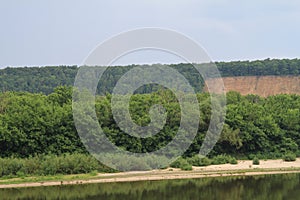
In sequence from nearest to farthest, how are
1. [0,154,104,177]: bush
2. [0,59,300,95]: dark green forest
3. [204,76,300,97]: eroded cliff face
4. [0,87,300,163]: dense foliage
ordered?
[0,154,104,177]: bush → [0,87,300,163]: dense foliage → [0,59,300,95]: dark green forest → [204,76,300,97]: eroded cliff face

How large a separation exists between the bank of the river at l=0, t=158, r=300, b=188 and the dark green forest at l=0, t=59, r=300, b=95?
31181 mm

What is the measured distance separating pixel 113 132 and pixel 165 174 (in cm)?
722

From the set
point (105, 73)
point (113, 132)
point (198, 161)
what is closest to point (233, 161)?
point (198, 161)

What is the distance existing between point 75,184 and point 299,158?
21.8m

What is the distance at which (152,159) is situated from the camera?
47.1 meters

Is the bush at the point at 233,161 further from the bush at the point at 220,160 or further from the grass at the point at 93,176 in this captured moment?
the grass at the point at 93,176

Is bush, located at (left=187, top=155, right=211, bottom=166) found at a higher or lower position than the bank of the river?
higher

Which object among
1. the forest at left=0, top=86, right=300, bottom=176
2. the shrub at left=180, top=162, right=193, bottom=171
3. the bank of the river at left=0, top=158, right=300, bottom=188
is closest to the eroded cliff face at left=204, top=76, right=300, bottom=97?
the forest at left=0, top=86, right=300, bottom=176

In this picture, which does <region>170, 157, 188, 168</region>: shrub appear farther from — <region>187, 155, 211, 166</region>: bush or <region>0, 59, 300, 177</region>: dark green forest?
<region>187, 155, 211, 166</region>: bush

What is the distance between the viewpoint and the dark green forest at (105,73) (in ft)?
299

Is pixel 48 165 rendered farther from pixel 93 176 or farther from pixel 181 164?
pixel 181 164

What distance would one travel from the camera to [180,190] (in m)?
37.2

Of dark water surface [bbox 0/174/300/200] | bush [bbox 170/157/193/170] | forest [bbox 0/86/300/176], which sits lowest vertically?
dark water surface [bbox 0/174/300/200]

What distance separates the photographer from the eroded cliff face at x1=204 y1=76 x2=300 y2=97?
125438mm
